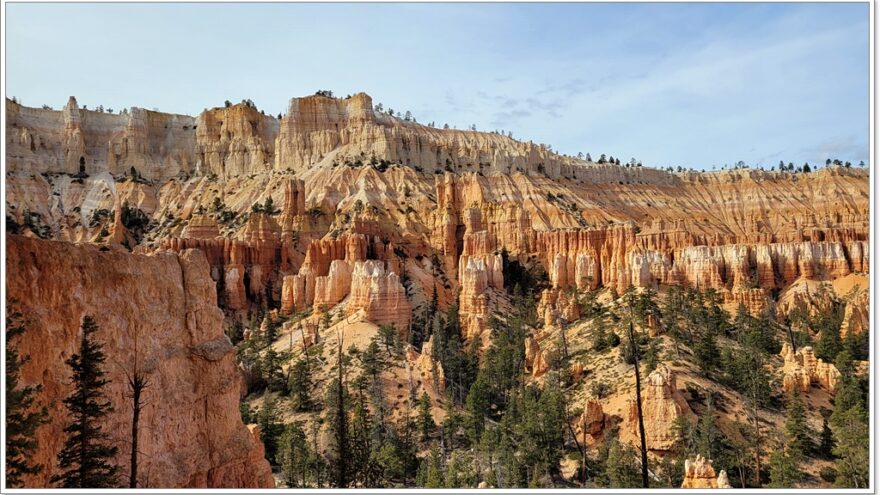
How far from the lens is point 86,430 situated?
17453 millimetres

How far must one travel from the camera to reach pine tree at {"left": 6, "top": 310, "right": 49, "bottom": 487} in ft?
51.2

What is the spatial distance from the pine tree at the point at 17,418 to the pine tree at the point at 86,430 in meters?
0.79

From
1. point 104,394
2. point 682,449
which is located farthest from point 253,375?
point 104,394

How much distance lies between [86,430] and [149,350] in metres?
4.57

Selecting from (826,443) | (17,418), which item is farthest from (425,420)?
(17,418)

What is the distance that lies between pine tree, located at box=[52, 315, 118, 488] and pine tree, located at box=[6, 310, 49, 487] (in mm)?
791

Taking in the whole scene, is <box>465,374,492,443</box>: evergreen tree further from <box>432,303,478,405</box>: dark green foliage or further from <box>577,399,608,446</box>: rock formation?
<box>577,399,608,446</box>: rock formation

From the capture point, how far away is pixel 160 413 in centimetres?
2162

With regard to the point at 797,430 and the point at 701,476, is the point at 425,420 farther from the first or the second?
the point at 797,430

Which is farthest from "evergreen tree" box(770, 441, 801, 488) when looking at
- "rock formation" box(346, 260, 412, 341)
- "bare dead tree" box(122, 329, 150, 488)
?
"rock formation" box(346, 260, 412, 341)

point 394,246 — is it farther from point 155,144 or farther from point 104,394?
point 104,394

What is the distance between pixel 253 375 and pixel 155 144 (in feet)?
270

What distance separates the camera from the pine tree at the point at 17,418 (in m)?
15.6

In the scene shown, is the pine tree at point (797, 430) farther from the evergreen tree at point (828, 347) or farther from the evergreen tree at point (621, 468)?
the evergreen tree at point (828, 347)
